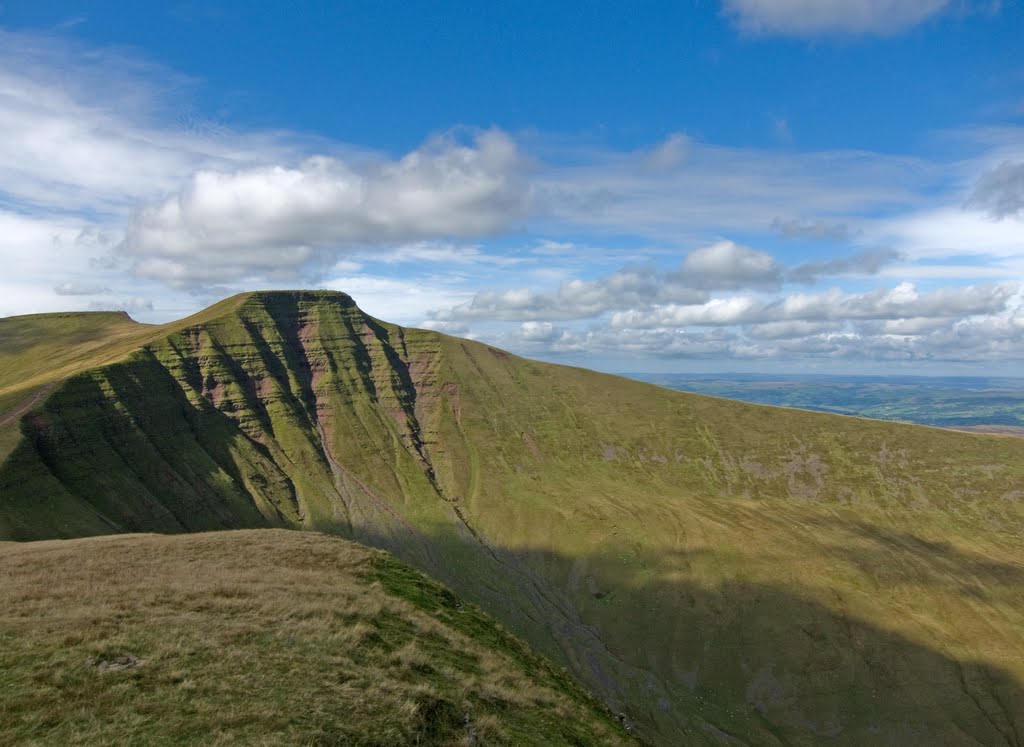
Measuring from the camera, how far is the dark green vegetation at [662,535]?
340 ft

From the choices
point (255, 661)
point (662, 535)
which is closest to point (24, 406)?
point (255, 661)

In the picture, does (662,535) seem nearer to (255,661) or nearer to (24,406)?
(255,661)

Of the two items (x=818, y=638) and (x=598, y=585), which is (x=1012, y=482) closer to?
(x=818, y=638)

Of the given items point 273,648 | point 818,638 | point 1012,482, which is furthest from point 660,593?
point 1012,482

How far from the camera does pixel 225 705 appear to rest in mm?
19984

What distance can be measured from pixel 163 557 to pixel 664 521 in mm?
144048

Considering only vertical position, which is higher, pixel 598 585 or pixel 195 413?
pixel 195 413

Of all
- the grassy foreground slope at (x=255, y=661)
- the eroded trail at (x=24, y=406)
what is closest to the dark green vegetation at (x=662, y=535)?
the eroded trail at (x=24, y=406)

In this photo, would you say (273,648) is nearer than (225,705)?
No

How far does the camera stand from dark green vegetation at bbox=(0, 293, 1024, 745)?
103625 millimetres

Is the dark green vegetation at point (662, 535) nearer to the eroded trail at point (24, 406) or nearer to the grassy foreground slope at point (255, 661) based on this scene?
the eroded trail at point (24, 406)

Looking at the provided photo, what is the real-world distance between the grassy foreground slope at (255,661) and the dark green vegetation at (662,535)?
35.5 ft

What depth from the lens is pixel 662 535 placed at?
15775cm

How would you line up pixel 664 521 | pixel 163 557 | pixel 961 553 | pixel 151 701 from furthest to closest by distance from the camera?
pixel 664 521 → pixel 961 553 → pixel 163 557 → pixel 151 701
